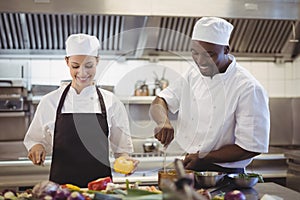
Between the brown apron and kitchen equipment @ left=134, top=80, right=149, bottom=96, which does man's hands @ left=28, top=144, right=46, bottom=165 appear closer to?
the brown apron

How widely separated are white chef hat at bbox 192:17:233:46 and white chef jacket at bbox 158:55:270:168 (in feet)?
0.44

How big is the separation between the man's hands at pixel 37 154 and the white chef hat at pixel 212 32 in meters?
0.80

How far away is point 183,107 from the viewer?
1.91 metres

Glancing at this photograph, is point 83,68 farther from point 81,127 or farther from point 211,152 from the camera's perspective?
point 211,152

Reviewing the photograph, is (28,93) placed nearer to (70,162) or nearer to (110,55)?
(110,55)

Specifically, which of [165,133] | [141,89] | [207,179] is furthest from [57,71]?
[207,179]

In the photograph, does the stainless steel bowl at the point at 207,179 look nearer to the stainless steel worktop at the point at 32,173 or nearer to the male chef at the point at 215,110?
the male chef at the point at 215,110

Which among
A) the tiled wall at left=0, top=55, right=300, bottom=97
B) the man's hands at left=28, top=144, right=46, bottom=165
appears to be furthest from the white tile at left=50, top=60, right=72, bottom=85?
the man's hands at left=28, top=144, right=46, bottom=165

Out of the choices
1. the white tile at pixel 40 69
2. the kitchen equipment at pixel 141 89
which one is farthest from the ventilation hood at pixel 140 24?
the kitchen equipment at pixel 141 89

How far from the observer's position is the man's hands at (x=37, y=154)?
5.76 ft

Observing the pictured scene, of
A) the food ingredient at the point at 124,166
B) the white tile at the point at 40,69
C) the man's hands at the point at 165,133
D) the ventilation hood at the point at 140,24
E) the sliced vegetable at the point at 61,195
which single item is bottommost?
the sliced vegetable at the point at 61,195

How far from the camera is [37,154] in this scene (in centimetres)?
177

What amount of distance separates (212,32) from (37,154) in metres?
0.88

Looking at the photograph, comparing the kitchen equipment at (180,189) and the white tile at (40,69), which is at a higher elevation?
the white tile at (40,69)
